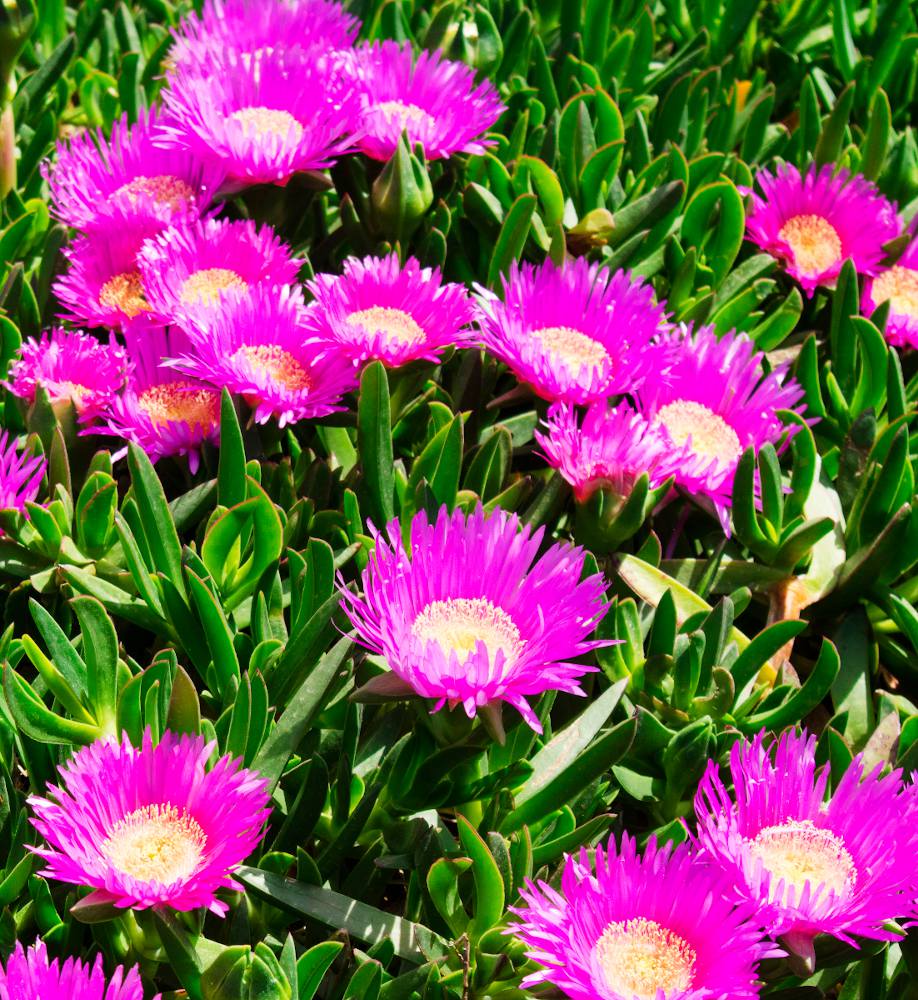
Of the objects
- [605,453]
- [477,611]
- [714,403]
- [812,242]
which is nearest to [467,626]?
[477,611]

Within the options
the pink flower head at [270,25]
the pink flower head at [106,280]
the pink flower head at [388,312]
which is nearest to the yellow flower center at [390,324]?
the pink flower head at [388,312]

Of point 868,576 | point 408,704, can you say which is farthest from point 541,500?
point 868,576

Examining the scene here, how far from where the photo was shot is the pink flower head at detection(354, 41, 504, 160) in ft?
5.29

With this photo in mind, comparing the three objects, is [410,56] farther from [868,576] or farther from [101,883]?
[101,883]

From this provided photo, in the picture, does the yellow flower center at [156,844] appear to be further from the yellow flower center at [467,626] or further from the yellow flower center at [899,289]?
the yellow flower center at [899,289]

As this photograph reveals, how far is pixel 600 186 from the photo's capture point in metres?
1.73

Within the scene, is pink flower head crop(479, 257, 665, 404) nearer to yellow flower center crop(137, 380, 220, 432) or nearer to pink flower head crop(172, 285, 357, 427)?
pink flower head crop(172, 285, 357, 427)

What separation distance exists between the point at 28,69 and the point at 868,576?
1472mm

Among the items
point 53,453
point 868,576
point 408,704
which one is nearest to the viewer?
point 408,704

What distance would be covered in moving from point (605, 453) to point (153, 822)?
0.56 metres

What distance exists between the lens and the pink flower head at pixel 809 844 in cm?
97

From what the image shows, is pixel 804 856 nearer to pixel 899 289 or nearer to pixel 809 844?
pixel 809 844

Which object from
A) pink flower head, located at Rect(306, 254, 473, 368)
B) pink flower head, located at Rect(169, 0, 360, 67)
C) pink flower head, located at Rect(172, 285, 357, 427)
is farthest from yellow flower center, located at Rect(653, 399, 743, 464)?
pink flower head, located at Rect(169, 0, 360, 67)

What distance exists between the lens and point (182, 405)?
4.52ft
